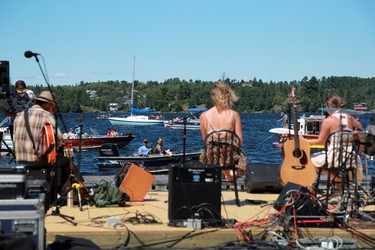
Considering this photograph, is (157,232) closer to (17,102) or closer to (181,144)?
(17,102)

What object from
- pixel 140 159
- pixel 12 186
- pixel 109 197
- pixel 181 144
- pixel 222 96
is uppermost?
pixel 222 96

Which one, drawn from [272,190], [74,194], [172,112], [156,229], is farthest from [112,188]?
[172,112]

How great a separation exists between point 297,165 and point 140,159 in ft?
63.3

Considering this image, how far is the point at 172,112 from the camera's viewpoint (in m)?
197

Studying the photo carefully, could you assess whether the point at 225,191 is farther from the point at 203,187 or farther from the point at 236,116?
the point at 203,187

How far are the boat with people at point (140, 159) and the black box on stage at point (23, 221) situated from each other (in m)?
18.9

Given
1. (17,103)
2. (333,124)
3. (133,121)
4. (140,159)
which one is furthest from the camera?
(133,121)

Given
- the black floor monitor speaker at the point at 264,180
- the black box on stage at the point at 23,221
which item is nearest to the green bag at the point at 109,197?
the black floor monitor speaker at the point at 264,180

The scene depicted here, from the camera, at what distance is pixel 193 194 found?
318 inches

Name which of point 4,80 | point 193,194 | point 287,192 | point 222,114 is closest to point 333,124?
point 222,114

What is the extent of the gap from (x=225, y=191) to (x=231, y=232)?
3.40 m

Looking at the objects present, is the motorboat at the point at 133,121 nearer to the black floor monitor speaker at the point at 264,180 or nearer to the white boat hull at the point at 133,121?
the white boat hull at the point at 133,121

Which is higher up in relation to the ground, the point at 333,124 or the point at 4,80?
the point at 4,80

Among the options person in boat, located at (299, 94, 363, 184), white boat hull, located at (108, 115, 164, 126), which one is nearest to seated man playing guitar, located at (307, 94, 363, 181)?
person in boat, located at (299, 94, 363, 184)
